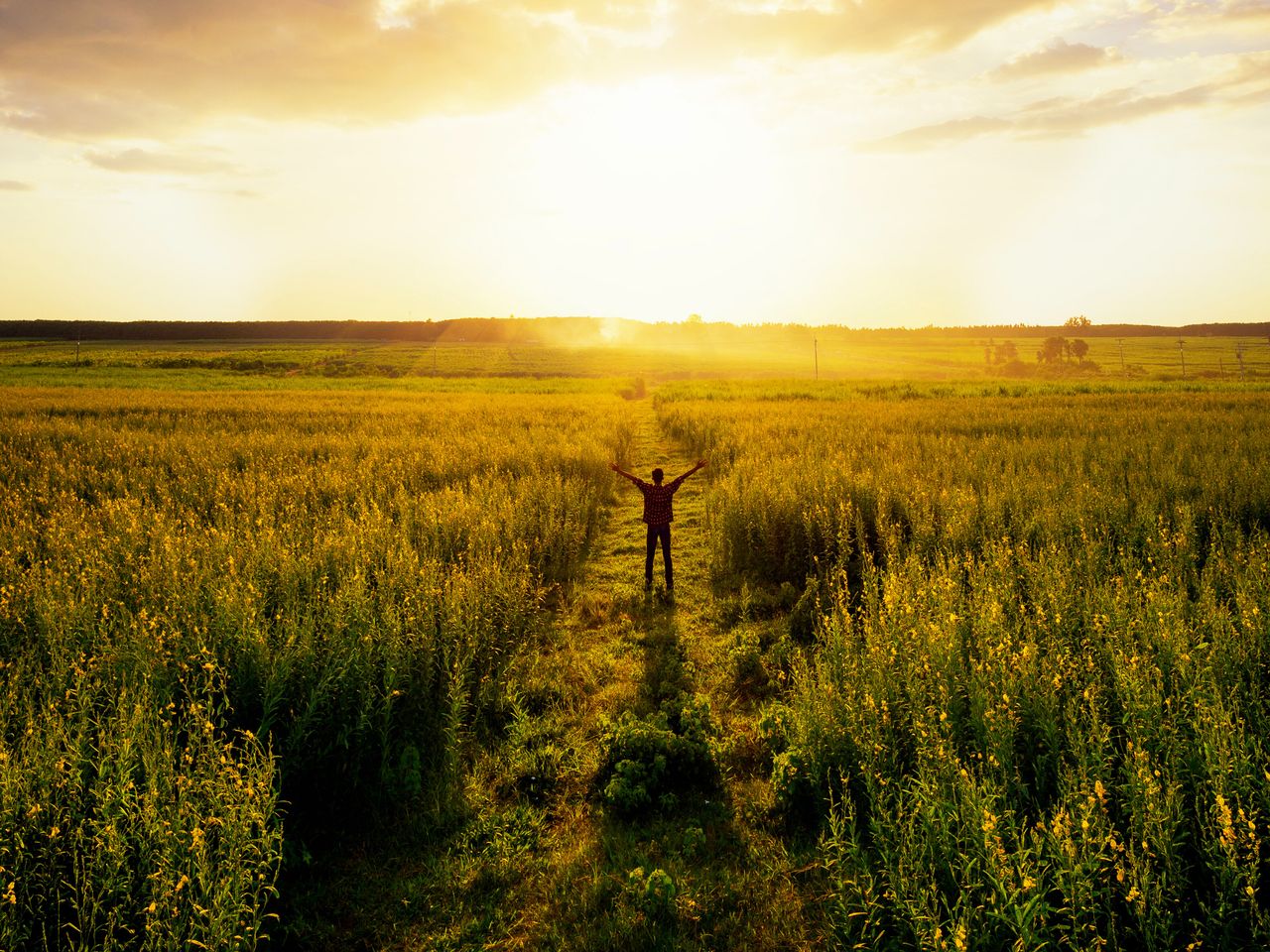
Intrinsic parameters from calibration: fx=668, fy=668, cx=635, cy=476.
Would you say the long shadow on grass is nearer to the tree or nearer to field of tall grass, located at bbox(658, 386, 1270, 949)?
field of tall grass, located at bbox(658, 386, 1270, 949)

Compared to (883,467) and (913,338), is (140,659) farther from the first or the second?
(913,338)

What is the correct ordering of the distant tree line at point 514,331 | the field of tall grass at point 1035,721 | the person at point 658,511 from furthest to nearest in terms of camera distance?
the distant tree line at point 514,331, the person at point 658,511, the field of tall grass at point 1035,721

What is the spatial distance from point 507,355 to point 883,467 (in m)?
103

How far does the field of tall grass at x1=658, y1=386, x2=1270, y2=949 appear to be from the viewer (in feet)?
9.52

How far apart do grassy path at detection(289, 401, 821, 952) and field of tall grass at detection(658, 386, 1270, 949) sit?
34cm

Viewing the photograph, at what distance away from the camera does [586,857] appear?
164 inches

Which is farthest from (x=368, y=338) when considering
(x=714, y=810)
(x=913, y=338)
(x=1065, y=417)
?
(x=714, y=810)

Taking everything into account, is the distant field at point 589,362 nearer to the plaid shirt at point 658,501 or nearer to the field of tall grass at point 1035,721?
the plaid shirt at point 658,501

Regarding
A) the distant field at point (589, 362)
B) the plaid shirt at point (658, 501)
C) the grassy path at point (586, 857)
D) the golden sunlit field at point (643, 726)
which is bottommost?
the grassy path at point (586, 857)

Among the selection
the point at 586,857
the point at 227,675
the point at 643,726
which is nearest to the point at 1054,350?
the point at 643,726

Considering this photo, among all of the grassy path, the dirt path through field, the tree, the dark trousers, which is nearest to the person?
the dark trousers

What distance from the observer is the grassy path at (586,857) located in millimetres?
3602

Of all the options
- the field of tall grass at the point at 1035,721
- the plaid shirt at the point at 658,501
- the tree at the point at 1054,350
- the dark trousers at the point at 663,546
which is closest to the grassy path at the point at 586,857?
the field of tall grass at the point at 1035,721

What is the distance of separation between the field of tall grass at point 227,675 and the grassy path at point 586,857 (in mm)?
411
